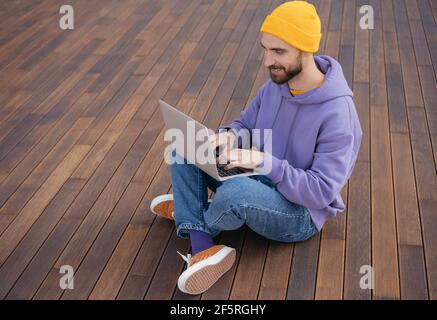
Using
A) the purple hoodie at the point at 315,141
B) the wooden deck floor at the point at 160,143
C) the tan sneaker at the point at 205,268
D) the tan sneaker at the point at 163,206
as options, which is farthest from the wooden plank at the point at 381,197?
the tan sneaker at the point at 163,206

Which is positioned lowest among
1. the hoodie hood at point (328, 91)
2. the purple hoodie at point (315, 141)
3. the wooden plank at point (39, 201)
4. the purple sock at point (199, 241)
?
the wooden plank at point (39, 201)

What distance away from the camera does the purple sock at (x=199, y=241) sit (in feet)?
7.99

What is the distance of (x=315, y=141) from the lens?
2.31m

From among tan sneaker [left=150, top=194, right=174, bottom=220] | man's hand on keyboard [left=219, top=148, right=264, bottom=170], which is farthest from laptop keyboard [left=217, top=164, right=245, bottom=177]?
tan sneaker [left=150, top=194, right=174, bottom=220]

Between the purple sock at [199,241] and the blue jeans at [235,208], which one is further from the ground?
the blue jeans at [235,208]

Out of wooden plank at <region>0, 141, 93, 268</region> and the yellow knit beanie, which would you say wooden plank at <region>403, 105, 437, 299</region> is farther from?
wooden plank at <region>0, 141, 93, 268</region>

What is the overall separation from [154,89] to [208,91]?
0.31 m

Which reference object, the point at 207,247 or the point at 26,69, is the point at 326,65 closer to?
the point at 207,247

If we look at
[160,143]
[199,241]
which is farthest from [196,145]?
[160,143]

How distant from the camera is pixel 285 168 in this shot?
2.20 meters

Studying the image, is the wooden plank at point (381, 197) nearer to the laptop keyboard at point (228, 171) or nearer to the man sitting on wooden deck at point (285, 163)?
the man sitting on wooden deck at point (285, 163)

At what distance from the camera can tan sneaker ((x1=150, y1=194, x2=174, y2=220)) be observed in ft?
8.84

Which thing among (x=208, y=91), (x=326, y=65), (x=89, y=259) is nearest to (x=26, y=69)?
(x=208, y=91)

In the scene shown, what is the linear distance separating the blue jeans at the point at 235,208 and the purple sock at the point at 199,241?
20 millimetres
